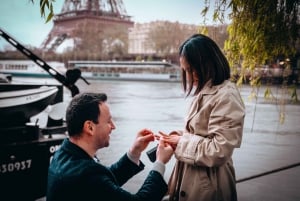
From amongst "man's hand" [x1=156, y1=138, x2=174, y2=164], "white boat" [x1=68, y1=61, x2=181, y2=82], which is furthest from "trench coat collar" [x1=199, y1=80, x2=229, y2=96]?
"white boat" [x1=68, y1=61, x2=181, y2=82]

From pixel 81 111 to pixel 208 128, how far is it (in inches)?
25.8

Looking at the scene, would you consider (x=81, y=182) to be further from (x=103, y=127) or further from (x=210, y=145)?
(x=210, y=145)

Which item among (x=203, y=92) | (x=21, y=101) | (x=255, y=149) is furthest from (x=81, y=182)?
(x=255, y=149)

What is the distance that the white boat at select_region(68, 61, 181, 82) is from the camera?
44062 millimetres

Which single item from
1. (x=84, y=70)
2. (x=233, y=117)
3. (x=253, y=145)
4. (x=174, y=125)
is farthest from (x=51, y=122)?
(x=84, y=70)

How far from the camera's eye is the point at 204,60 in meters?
1.89

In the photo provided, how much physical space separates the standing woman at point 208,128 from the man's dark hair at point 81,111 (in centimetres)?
47

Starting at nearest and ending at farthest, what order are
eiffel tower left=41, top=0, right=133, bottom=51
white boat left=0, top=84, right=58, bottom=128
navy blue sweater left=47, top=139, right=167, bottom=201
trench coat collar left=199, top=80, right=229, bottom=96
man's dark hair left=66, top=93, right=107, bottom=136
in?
navy blue sweater left=47, top=139, right=167, bottom=201 → man's dark hair left=66, top=93, right=107, bottom=136 → trench coat collar left=199, top=80, right=229, bottom=96 → white boat left=0, top=84, right=58, bottom=128 → eiffel tower left=41, top=0, right=133, bottom=51

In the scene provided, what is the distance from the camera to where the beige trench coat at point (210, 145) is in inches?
70.9

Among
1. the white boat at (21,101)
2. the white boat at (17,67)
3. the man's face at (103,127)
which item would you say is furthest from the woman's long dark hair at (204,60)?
the white boat at (17,67)

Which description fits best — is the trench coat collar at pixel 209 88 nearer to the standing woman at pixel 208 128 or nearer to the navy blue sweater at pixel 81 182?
the standing woman at pixel 208 128

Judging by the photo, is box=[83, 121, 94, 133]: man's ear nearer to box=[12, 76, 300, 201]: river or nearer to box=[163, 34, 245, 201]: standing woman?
box=[163, 34, 245, 201]: standing woman

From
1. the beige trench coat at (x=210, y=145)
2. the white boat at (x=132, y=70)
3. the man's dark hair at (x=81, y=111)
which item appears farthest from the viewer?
the white boat at (x=132, y=70)

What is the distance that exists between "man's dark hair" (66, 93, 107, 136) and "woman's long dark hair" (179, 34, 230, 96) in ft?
1.78
